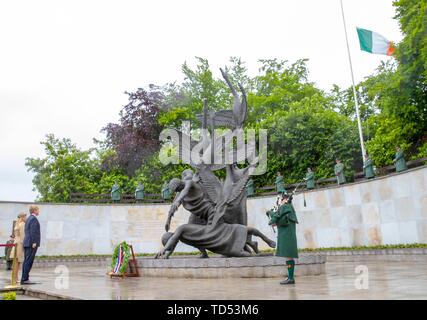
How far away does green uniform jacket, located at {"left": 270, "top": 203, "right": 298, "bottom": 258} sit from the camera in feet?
30.9

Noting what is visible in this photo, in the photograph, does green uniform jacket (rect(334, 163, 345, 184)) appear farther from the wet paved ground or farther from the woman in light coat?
the woman in light coat

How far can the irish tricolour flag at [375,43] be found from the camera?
23.4 meters

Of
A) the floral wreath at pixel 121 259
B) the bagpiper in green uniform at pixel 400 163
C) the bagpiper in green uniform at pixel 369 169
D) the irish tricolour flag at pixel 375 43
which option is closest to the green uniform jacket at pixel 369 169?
the bagpiper in green uniform at pixel 369 169

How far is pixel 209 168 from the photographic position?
1355 cm

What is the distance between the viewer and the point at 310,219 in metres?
25.1

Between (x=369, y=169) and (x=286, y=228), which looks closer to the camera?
(x=286, y=228)

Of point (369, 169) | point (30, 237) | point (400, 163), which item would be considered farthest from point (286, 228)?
point (369, 169)

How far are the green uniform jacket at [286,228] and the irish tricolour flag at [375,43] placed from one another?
663 inches

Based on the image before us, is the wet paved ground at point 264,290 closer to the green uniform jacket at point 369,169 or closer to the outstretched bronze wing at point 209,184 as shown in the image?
the outstretched bronze wing at point 209,184

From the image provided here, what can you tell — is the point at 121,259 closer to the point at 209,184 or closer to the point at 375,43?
the point at 209,184

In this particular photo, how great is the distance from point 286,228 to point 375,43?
17276 millimetres
